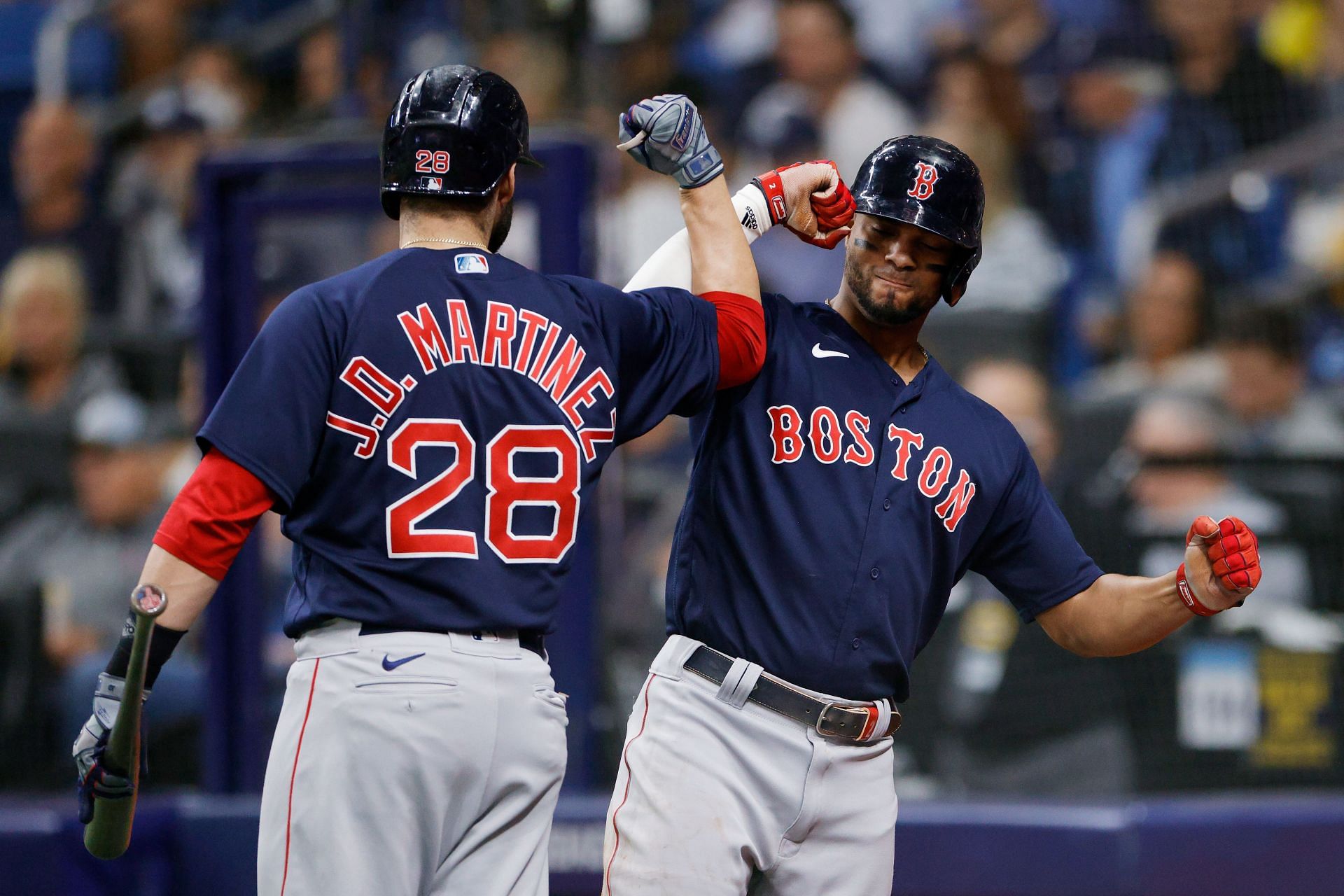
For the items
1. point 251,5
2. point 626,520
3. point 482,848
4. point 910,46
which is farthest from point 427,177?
point 251,5

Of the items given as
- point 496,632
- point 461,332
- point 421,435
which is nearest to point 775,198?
point 461,332

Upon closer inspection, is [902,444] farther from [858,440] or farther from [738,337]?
[738,337]

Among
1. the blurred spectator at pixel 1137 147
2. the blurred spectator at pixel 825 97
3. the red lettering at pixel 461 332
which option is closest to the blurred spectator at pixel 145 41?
the blurred spectator at pixel 825 97

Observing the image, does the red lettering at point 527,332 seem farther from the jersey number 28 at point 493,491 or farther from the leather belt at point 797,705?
the leather belt at point 797,705

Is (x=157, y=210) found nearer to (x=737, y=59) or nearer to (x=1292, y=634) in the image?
(x=737, y=59)

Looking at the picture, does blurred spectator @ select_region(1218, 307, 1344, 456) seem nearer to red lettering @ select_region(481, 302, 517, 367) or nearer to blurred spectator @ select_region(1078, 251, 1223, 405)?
blurred spectator @ select_region(1078, 251, 1223, 405)

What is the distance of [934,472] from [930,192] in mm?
513

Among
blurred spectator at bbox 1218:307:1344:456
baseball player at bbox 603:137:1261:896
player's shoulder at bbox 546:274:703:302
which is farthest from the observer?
blurred spectator at bbox 1218:307:1344:456

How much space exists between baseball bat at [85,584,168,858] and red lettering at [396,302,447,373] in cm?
52

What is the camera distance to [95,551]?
5.68m

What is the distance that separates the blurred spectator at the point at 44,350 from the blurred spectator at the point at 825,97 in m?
3.03

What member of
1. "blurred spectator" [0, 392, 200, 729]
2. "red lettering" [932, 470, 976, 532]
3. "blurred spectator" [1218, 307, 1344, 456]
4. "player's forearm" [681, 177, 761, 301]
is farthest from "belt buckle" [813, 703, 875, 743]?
"blurred spectator" [1218, 307, 1344, 456]

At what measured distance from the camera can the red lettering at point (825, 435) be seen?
281 centimetres

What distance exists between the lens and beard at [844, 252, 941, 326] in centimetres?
288
